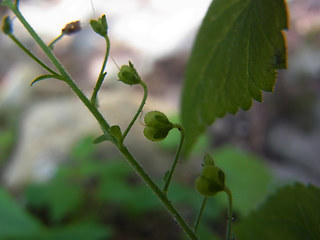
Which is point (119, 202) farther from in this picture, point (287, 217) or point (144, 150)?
point (287, 217)

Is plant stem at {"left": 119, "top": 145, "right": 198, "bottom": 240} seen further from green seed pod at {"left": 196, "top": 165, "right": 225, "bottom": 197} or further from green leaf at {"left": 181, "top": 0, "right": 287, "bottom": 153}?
green leaf at {"left": 181, "top": 0, "right": 287, "bottom": 153}

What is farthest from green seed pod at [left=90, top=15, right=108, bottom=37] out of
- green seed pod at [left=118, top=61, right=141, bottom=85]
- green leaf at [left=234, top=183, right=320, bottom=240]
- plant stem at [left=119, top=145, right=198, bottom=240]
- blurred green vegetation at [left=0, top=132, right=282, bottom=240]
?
blurred green vegetation at [left=0, top=132, right=282, bottom=240]

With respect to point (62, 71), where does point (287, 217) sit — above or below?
below

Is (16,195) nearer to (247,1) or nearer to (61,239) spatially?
(61,239)

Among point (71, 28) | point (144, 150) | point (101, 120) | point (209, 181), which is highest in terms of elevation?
point (71, 28)

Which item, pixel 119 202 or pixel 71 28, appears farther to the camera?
pixel 119 202

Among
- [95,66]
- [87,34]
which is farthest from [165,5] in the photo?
[95,66]

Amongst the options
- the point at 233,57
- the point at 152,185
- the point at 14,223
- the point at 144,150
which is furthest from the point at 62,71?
the point at 144,150

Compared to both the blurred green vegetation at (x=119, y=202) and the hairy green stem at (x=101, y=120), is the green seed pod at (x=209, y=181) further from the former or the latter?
the blurred green vegetation at (x=119, y=202)
